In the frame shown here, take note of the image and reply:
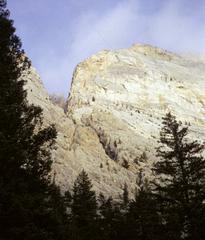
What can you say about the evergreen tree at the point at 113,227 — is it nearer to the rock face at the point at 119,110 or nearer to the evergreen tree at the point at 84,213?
the evergreen tree at the point at 84,213

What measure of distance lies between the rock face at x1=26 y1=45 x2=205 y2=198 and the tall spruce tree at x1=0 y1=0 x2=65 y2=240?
40343 mm

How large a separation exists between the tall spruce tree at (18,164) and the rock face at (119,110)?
40343mm

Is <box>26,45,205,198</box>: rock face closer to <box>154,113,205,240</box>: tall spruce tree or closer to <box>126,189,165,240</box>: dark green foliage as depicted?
<box>126,189,165,240</box>: dark green foliage

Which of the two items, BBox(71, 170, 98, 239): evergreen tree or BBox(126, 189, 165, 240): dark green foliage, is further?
BBox(71, 170, 98, 239): evergreen tree

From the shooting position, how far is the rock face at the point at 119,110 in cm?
6612

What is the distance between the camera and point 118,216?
81.8 ft

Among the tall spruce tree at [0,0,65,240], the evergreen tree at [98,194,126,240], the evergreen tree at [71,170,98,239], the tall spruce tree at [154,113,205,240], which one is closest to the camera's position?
the tall spruce tree at [0,0,65,240]

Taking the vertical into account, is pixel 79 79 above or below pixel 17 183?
above

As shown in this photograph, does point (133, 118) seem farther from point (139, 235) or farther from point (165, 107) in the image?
point (139, 235)

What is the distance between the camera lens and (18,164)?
1249 centimetres

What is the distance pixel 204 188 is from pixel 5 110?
428 inches

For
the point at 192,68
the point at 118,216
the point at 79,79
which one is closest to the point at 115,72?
the point at 79,79

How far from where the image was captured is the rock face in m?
66.1

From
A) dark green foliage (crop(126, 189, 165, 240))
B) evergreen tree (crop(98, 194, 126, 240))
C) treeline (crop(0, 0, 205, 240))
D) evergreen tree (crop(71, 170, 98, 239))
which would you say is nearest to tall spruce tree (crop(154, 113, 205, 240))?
treeline (crop(0, 0, 205, 240))
